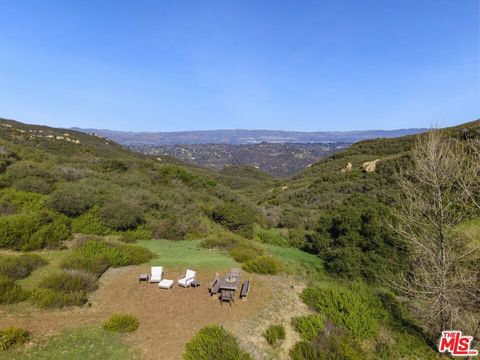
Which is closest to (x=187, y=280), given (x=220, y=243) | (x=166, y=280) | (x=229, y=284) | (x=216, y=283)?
(x=166, y=280)

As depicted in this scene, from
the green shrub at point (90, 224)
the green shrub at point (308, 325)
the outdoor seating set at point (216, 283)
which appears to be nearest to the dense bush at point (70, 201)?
the green shrub at point (90, 224)

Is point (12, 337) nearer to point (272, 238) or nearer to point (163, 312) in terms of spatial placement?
point (163, 312)

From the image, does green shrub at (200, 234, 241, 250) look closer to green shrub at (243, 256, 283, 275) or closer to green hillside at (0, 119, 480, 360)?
green hillside at (0, 119, 480, 360)

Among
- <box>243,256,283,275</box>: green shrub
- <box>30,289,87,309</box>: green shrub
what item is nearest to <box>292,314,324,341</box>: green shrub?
<box>243,256,283,275</box>: green shrub

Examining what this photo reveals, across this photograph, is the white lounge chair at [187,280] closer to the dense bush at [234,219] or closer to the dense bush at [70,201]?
the dense bush at [70,201]

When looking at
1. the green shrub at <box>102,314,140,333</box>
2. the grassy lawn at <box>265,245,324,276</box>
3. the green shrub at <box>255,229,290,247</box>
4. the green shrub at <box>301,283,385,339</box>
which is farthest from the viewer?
the green shrub at <box>255,229,290,247</box>

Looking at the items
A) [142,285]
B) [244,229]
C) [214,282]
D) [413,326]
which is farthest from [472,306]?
[244,229]

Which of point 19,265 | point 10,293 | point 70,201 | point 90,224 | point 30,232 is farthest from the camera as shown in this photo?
point 70,201

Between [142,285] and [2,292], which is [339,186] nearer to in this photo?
[142,285]
